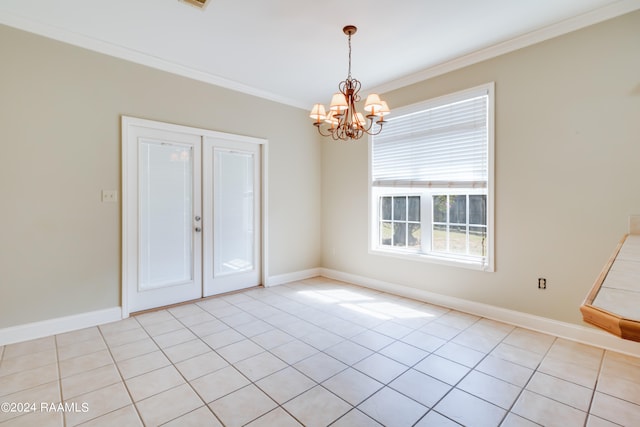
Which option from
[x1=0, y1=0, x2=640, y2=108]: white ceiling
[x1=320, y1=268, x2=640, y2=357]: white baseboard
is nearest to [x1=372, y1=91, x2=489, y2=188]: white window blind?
[x1=0, y1=0, x2=640, y2=108]: white ceiling

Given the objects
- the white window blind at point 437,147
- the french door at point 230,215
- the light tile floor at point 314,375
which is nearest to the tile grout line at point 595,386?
the light tile floor at point 314,375

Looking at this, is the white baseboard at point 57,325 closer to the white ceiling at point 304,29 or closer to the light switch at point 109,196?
the light switch at point 109,196

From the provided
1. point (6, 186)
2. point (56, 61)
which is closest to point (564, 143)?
point (56, 61)

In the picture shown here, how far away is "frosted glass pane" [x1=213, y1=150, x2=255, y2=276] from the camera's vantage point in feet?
13.5

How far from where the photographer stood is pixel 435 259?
3.72 metres

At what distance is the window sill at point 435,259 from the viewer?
3.37 meters

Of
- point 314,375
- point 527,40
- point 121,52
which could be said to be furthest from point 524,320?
point 121,52

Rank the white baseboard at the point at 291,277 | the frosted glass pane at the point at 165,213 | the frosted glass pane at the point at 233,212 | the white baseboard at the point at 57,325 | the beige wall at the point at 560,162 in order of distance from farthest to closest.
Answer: the white baseboard at the point at 291,277 → the frosted glass pane at the point at 233,212 → the frosted glass pane at the point at 165,213 → the white baseboard at the point at 57,325 → the beige wall at the point at 560,162

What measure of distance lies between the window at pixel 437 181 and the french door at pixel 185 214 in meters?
1.91

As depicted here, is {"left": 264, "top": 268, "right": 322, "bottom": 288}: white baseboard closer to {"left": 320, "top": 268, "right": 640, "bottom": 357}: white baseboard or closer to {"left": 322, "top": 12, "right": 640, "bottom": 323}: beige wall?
{"left": 320, "top": 268, "right": 640, "bottom": 357}: white baseboard

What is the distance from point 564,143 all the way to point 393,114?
1948 millimetres

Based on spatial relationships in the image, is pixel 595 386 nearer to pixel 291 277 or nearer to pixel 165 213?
pixel 291 277

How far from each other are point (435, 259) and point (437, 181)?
965mm

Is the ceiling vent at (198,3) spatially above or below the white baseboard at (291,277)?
above
